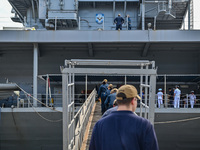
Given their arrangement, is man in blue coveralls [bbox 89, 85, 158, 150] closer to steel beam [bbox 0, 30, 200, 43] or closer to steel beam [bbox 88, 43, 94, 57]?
steel beam [bbox 0, 30, 200, 43]

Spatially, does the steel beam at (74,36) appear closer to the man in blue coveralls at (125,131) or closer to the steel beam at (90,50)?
the steel beam at (90,50)

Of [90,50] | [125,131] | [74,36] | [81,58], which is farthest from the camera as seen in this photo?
[81,58]

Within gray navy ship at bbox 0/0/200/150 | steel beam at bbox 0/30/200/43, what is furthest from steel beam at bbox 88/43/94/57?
steel beam at bbox 0/30/200/43

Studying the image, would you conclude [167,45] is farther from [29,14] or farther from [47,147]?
[29,14]

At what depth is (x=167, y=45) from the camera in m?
15.5

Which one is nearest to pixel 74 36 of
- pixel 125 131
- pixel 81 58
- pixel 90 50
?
pixel 90 50

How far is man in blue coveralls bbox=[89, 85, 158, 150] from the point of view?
6.86 ft

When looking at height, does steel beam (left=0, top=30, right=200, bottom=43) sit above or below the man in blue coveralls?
above

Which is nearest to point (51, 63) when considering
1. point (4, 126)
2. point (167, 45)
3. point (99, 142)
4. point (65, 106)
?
point (4, 126)

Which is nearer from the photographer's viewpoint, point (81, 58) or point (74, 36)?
point (74, 36)

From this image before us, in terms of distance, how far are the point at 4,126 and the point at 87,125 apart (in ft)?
19.8

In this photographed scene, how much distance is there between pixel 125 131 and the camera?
2119mm

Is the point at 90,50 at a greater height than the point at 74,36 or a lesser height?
lesser

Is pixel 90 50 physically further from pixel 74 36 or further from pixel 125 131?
pixel 125 131
